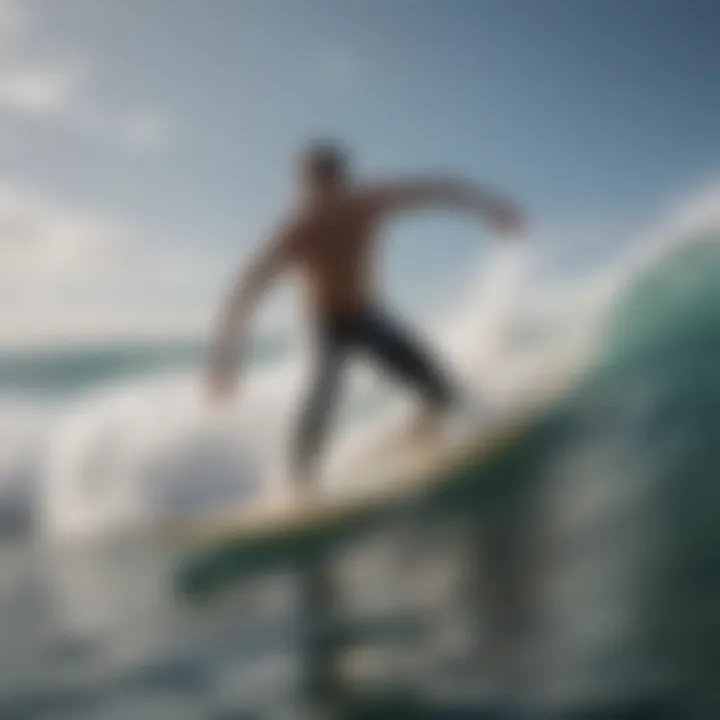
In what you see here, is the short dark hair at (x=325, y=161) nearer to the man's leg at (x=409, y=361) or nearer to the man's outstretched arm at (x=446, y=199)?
the man's outstretched arm at (x=446, y=199)

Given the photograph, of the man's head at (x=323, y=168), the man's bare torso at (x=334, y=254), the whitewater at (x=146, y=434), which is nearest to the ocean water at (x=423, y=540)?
the whitewater at (x=146, y=434)

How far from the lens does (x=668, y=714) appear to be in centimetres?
158

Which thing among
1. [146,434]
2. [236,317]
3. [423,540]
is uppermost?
[236,317]

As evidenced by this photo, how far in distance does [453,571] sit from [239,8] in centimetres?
92

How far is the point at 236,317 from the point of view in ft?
5.55

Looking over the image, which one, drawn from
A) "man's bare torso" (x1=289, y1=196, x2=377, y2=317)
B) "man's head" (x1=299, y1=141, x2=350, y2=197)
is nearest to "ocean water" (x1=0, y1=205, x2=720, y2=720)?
"man's bare torso" (x1=289, y1=196, x2=377, y2=317)

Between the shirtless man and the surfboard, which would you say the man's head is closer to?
the shirtless man

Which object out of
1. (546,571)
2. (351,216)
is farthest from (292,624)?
(351,216)

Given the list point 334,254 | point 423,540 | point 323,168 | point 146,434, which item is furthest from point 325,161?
point 423,540

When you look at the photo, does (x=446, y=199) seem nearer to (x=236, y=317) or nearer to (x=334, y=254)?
(x=334, y=254)

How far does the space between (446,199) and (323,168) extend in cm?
19

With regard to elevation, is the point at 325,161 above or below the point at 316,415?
above

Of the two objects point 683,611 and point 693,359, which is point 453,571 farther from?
point 693,359

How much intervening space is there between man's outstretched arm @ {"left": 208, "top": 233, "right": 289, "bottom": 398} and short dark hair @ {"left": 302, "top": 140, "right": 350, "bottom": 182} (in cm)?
11
